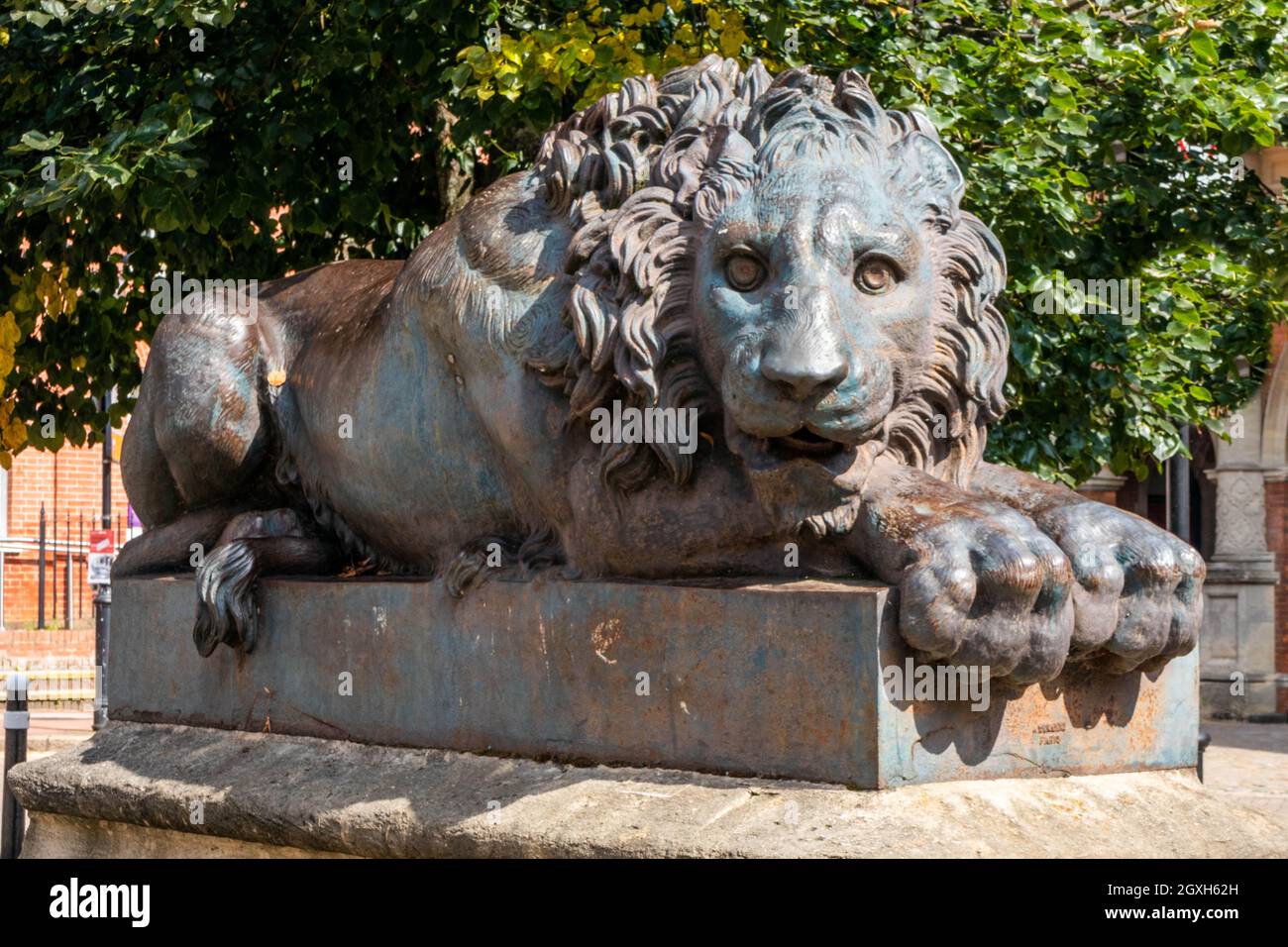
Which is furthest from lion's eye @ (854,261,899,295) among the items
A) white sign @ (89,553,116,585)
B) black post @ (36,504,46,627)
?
black post @ (36,504,46,627)

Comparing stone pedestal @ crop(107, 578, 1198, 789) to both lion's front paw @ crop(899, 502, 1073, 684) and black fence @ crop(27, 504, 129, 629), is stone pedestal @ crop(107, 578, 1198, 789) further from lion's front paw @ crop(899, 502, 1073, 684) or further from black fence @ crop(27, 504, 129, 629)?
black fence @ crop(27, 504, 129, 629)

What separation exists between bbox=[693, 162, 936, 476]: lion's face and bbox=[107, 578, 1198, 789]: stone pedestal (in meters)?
0.31

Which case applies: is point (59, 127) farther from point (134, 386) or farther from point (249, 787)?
point (249, 787)

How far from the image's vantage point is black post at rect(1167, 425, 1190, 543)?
741 inches

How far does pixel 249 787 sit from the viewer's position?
4141mm

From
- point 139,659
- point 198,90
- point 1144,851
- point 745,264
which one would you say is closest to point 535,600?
point 745,264

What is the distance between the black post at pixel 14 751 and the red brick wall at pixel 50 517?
1425cm

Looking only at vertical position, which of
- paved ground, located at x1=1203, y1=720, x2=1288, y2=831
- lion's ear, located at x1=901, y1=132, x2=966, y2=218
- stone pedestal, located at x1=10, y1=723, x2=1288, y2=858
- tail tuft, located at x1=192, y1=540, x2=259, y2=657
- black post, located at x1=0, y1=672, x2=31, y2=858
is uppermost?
lion's ear, located at x1=901, y1=132, x2=966, y2=218

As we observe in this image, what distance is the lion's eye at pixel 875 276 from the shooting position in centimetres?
333

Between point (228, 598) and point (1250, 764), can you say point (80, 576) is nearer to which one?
point (1250, 764)

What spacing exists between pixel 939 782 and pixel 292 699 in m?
1.83

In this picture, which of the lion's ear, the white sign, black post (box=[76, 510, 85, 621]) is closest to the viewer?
the lion's ear

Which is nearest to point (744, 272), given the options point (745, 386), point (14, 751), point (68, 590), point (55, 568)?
point (745, 386)

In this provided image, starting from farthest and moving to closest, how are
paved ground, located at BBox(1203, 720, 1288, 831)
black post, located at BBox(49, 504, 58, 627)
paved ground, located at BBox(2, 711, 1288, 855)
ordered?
black post, located at BBox(49, 504, 58, 627) → paved ground, located at BBox(2, 711, 1288, 855) → paved ground, located at BBox(1203, 720, 1288, 831)
